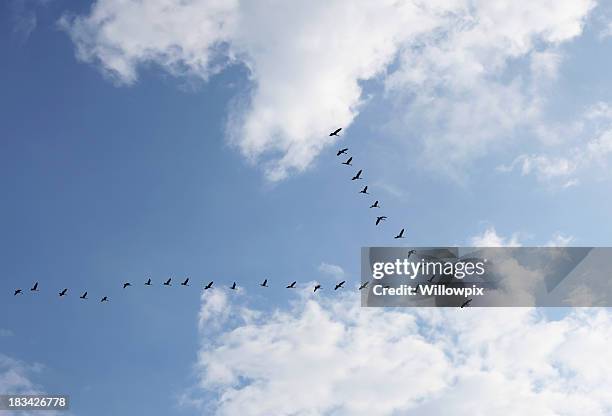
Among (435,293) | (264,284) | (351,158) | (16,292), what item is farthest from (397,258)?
(16,292)

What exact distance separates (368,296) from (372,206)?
16657mm

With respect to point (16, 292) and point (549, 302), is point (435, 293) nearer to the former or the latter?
point (549, 302)

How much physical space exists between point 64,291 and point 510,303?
77332 millimetres

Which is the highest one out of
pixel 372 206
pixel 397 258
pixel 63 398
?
pixel 372 206

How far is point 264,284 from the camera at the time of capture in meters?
126

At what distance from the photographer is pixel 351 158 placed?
4503 inches

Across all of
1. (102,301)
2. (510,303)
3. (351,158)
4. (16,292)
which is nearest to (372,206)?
(351,158)

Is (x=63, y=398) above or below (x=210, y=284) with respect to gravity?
below

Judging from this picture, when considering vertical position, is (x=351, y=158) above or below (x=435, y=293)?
above

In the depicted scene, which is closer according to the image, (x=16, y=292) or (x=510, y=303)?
(x=510, y=303)

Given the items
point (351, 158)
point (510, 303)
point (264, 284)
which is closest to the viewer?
point (510, 303)

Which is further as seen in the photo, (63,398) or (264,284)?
(264,284)

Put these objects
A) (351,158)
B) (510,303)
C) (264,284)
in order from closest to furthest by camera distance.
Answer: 1. (510,303)
2. (351,158)
3. (264,284)

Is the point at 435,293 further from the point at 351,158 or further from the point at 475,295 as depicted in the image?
the point at 351,158
